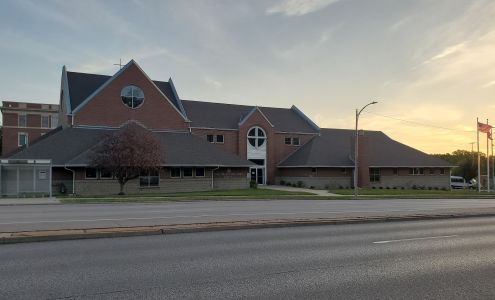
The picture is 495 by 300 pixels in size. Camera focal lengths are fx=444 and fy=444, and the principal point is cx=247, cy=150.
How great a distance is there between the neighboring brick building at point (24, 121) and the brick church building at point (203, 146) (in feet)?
106

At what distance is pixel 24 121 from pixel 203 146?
160 ft

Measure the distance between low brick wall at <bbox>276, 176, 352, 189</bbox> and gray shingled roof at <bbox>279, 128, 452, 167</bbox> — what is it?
1667mm

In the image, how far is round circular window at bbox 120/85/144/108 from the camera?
142ft

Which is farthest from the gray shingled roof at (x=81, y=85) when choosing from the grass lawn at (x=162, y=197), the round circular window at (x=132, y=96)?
the grass lawn at (x=162, y=197)

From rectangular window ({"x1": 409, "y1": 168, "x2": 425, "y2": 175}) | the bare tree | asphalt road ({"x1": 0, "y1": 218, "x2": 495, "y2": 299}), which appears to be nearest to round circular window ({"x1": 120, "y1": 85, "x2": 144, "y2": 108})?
the bare tree

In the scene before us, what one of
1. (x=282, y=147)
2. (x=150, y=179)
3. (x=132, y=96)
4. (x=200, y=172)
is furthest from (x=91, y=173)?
(x=282, y=147)

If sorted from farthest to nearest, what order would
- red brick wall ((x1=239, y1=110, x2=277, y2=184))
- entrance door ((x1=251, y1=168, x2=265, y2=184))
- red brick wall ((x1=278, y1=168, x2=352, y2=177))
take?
entrance door ((x1=251, y1=168, x2=265, y2=184)), red brick wall ((x1=239, y1=110, x2=277, y2=184)), red brick wall ((x1=278, y1=168, x2=352, y2=177))

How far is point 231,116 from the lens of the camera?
54.6 meters

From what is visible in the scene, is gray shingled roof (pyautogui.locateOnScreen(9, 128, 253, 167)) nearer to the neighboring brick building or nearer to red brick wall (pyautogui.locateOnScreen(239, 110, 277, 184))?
red brick wall (pyautogui.locateOnScreen(239, 110, 277, 184))

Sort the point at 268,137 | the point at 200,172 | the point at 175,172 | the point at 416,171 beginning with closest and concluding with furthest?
1. the point at 175,172
2. the point at 200,172
3. the point at 268,137
4. the point at 416,171

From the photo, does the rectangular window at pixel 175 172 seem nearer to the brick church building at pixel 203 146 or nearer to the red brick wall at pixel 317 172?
the brick church building at pixel 203 146

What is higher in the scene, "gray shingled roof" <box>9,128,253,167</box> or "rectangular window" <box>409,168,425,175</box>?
"gray shingled roof" <box>9,128,253,167</box>

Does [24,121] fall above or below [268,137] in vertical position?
above

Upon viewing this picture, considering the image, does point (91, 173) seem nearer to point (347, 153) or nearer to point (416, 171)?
point (347, 153)
